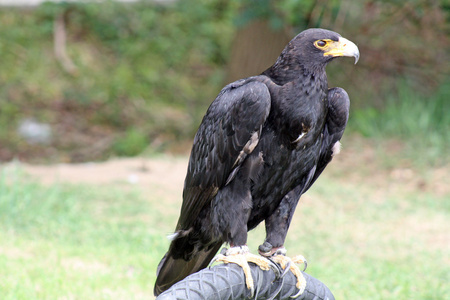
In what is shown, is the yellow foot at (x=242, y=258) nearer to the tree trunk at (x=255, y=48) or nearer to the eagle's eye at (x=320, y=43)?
the eagle's eye at (x=320, y=43)

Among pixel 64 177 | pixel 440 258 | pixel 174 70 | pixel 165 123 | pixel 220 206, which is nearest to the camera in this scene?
pixel 220 206

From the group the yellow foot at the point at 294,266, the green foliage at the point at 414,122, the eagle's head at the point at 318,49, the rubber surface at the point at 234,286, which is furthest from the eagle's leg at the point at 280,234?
the green foliage at the point at 414,122

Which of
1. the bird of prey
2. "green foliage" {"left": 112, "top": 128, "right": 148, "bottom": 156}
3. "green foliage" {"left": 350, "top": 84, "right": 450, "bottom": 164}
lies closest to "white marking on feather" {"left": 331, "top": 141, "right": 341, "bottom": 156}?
the bird of prey

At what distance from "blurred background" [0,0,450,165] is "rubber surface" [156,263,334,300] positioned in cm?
483

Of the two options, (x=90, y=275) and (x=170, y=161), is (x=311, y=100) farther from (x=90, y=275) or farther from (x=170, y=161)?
(x=170, y=161)

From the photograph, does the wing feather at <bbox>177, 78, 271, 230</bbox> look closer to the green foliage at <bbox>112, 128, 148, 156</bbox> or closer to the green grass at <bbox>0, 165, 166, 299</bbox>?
the green grass at <bbox>0, 165, 166, 299</bbox>

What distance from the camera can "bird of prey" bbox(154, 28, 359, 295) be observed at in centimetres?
A: 281

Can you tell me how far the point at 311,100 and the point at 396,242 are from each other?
2.99 meters

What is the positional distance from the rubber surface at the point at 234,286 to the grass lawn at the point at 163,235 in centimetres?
139

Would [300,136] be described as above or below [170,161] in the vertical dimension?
above

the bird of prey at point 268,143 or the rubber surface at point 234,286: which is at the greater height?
the bird of prey at point 268,143

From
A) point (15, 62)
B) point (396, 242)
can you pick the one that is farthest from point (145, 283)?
point (15, 62)

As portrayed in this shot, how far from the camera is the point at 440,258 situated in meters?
5.04

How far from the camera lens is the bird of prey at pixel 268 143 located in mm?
2814
